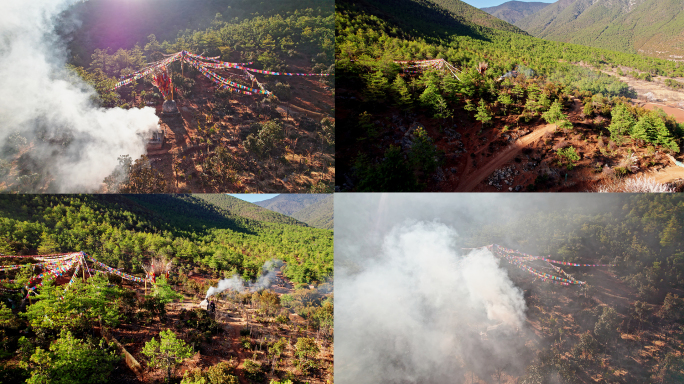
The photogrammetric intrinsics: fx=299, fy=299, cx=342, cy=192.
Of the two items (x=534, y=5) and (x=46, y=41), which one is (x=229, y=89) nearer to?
(x=46, y=41)

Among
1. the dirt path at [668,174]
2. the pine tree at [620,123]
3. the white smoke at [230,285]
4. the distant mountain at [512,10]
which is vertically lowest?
the white smoke at [230,285]

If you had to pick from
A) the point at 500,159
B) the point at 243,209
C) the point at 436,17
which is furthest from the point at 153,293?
the point at 436,17

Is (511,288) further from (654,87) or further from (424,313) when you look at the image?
(654,87)

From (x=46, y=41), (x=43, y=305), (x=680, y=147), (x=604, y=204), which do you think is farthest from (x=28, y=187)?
(x=680, y=147)

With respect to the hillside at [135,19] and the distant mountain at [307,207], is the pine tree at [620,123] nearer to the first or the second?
the distant mountain at [307,207]

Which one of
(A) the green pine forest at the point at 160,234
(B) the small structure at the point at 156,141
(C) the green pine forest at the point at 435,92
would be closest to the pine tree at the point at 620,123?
(C) the green pine forest at the point at 435,92

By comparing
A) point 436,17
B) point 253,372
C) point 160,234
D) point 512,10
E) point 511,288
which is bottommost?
point 253,372

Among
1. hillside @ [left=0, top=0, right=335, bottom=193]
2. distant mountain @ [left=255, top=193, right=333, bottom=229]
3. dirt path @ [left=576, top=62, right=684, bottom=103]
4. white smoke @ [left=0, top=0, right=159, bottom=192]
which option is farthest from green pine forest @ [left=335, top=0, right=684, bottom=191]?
white smoke @ [left=0, top=0, right=159, bottom=192]
